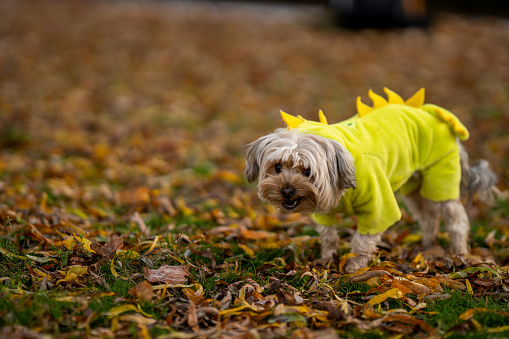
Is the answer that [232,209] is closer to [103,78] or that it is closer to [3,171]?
[3,171]

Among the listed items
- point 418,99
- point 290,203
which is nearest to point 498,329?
point 290,203

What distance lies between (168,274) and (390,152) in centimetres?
211

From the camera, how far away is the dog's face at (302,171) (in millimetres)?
3794

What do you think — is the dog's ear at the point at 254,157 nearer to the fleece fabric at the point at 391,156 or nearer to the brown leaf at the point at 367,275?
the fleece fabric at the point at 391,156

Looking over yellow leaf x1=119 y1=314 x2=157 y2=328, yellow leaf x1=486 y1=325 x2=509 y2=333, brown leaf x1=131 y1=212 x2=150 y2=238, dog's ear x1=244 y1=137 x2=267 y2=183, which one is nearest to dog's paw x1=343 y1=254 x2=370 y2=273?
dog's ear x1=244 y1=137 x2=267 y2=183

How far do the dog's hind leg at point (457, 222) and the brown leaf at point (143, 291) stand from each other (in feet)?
9.34

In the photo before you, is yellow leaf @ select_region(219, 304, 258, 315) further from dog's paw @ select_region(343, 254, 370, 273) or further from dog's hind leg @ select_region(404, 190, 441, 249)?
dog's hind leg @ select_region(404, 190, 441, 249)

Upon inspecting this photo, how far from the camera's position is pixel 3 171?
21.5 feet

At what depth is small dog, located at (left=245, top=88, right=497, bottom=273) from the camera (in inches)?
152

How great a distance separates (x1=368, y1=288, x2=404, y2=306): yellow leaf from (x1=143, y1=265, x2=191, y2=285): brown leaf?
4.68 feet

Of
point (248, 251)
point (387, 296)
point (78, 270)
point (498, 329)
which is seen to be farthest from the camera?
point (248, 251)

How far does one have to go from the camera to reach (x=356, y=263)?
4.27m

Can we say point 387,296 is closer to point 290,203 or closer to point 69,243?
point 290,203

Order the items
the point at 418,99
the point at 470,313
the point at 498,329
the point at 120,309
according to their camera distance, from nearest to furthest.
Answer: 1. the point at 498,329
2. the point at 120,309
3. the point at 470,313
4. the point at 418,99
